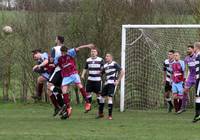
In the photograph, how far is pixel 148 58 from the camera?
21578mm

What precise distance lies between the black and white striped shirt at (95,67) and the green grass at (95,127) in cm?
114

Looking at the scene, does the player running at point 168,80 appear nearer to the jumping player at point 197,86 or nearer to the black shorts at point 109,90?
the jumping player at point 197,86

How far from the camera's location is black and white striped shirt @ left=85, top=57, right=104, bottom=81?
708 inches

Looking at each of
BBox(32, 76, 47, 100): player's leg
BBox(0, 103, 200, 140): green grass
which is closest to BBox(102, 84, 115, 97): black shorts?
BBox(0, 103, 200, 140): green grass

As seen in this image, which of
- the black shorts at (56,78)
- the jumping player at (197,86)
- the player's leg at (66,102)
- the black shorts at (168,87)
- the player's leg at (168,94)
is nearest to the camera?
the jumping player at (197,86)

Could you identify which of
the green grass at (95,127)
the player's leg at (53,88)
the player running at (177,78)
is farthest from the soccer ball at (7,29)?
the player running at (177,78)

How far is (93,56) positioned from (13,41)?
6561 millimetres

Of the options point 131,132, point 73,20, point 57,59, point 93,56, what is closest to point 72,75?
point 57,59

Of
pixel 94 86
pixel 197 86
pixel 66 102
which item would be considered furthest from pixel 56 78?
pixel 197 86

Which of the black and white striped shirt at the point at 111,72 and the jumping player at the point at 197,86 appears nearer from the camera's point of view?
the jumping player at the point at 197,86

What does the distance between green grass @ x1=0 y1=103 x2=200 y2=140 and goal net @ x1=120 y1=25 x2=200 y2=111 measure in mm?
2499

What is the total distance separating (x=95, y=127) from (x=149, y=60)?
7870mm

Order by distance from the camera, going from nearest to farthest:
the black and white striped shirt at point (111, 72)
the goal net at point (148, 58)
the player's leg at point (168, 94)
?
the black and white striped shirt at point (111, 72) < the player's leg at point (168, 94) < the goal net at point (148, 58)

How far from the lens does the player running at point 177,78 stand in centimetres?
1886
